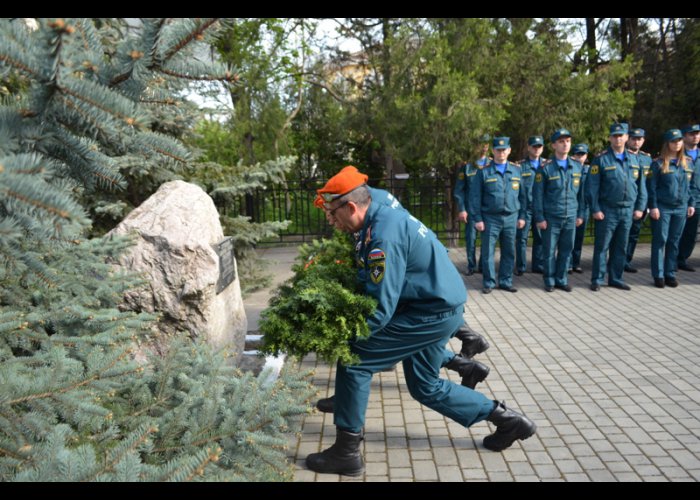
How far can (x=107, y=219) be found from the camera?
22.3 feet

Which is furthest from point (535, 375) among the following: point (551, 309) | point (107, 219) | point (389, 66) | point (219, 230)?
point (389, 66)

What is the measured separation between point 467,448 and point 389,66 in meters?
10.1

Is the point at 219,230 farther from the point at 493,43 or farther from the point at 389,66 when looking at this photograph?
the point at 493,43

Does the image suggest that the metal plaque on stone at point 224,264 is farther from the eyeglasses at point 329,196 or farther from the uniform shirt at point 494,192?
the uniform shirt at point 494,192

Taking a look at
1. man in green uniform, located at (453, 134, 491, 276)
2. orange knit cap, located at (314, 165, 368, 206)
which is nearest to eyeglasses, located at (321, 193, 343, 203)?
orange knit cap, located at (314, 165, 368, 206)

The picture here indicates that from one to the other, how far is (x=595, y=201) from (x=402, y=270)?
20.3 ft

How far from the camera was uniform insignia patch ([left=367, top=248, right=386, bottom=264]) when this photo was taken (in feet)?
10.4

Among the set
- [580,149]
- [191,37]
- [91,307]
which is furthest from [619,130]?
[191,37]

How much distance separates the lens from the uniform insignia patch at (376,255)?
10.4ft

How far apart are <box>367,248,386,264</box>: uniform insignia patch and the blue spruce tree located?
0.90 meters

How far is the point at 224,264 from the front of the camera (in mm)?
4805

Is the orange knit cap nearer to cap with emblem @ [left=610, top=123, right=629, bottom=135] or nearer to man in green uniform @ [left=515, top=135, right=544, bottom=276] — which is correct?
man in green uniform @ [left=515, top=135, right=544, bottom=276]

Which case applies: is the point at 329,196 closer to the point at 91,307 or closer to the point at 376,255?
the point at 376,255

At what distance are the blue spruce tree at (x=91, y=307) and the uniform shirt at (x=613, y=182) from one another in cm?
638
